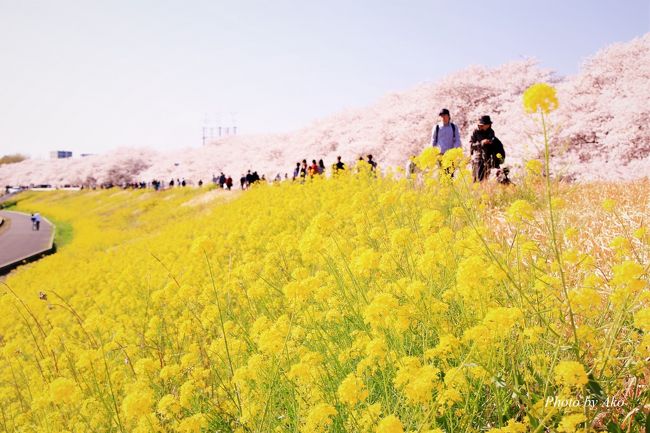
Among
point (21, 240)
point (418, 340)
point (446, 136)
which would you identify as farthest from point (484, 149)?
point (21, 240)

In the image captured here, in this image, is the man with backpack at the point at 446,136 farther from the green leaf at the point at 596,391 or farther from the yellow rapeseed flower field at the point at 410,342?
the green leaf at the point at 596,391

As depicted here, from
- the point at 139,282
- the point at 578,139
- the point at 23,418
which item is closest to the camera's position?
the point at 23,418

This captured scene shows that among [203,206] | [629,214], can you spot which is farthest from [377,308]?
[203,206]

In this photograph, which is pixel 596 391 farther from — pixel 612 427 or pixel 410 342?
pixel 410 342

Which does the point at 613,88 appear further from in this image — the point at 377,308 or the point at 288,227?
the point at 377,308

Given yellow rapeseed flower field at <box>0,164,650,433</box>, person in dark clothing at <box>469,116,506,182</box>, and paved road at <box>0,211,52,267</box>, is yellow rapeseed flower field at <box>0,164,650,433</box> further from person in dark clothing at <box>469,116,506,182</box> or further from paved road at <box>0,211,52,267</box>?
paved road at <box>0,211,52,267</box>

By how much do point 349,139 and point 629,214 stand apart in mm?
28733

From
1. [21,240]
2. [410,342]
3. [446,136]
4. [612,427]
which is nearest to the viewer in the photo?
[612,427]

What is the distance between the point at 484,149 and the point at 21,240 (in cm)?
3505

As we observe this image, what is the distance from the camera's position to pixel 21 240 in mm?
32812

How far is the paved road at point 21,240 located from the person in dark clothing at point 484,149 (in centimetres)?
2481

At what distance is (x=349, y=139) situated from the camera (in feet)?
107

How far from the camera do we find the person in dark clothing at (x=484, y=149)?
8.50 metres

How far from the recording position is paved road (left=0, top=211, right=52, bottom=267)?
1077 inches
